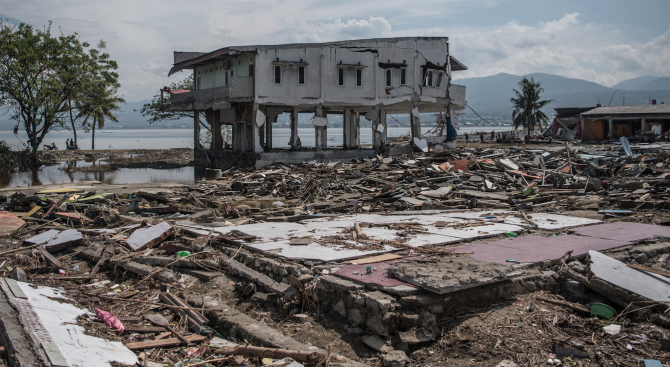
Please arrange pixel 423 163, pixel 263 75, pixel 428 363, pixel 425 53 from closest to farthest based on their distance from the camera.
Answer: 1. pixel 428 363
2. pixel 423 163
3. pixel 263 75
4. pixel 425 53

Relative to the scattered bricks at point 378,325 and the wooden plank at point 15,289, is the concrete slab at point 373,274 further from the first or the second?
the wooden plank at point 15,289

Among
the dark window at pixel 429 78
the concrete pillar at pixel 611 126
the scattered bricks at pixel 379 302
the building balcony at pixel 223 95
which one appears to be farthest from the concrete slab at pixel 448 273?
the concrete pillar at pixel 611 126

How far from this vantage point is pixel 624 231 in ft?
25.6

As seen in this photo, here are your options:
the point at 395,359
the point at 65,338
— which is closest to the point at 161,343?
the point at 65,338

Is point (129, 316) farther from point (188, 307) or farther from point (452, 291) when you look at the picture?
point (452, 291)

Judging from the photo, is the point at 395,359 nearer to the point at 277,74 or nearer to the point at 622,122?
the point at 277,74

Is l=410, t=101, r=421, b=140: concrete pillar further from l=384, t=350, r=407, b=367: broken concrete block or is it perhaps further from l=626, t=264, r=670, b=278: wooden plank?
l=384, t=350, r=407, b=367: broken concrete block

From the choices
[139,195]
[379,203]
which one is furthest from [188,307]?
[139,195]

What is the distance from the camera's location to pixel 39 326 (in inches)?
180

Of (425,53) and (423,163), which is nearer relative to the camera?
(423,163)

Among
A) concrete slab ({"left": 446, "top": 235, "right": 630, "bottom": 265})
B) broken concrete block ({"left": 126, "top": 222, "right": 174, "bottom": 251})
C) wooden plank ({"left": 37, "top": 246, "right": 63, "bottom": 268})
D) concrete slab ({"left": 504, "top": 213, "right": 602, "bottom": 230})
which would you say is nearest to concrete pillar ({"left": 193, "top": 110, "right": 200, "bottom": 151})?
broken concrete block ({"left": 126, "top": 222, "right": 174, "bottom": 251})

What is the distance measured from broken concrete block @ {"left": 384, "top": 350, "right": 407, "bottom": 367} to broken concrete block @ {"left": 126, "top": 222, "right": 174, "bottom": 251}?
17.0 ft

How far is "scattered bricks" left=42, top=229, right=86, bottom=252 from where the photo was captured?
8072 millimetres

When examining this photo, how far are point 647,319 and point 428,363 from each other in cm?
249
